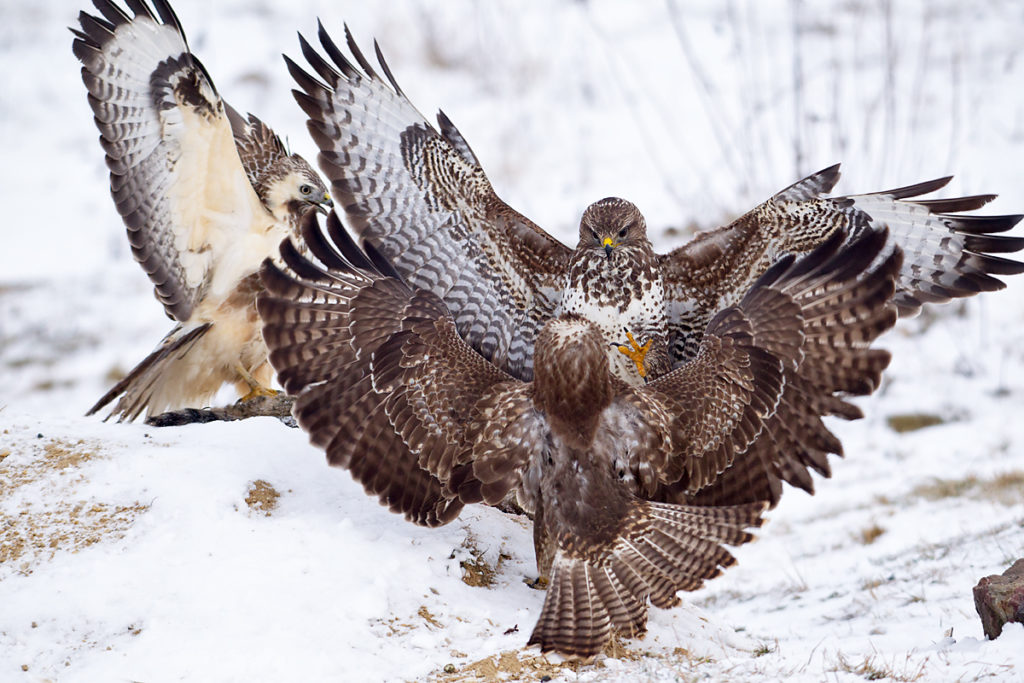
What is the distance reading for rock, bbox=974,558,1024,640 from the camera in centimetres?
325

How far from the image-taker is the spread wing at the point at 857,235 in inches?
182

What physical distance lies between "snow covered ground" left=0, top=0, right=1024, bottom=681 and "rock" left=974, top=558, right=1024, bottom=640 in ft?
0.22

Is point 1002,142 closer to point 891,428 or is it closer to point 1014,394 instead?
point 1014,394

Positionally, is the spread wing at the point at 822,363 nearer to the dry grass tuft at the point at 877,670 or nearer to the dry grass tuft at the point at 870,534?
the dry grass tuft at the point at 877,670

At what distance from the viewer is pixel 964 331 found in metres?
9.59

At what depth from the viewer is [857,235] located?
15.3ft

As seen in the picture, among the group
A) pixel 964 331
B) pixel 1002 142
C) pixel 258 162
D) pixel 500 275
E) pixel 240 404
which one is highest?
pixel 1002 142

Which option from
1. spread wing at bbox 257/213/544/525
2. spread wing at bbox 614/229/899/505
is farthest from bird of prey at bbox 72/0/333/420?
spread wing at bbox 614/229/899/505

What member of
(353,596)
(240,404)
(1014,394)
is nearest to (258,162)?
(240,404)

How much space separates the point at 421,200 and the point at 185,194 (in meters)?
1.49

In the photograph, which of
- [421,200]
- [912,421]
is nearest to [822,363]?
[421,200]

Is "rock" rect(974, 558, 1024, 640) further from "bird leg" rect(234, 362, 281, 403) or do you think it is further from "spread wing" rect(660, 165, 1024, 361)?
"bird leg" rect(234, 362, 281, 403)

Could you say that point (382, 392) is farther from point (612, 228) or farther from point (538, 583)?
point (612, 228)

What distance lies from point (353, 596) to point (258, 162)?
3463 millimetres
